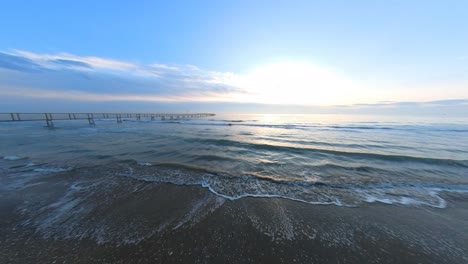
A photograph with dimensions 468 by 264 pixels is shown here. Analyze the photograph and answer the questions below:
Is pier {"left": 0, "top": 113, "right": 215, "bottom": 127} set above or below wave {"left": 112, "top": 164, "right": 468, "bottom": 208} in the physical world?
above

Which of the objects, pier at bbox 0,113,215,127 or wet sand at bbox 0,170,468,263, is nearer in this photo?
wet sand at bbox 0,170,468,263

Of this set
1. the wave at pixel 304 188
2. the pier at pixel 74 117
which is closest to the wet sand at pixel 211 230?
the wave at pixel 304 188

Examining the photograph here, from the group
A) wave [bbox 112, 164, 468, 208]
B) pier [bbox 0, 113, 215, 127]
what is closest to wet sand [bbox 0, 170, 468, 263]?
wave [bbox 112, 164, 468, 208]

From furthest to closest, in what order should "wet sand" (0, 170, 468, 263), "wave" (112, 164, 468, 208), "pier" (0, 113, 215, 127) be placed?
"pier" (0, 113, 215, 127)
"wave" (112, 164, 468, 208)
"wet sand" (0, 170, 468, 263)

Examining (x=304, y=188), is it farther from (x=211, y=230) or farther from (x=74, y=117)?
(x=74, y=117)

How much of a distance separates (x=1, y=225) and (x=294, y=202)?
23.7 ft

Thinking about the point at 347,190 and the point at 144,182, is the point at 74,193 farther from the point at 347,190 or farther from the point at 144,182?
the point at 347,190

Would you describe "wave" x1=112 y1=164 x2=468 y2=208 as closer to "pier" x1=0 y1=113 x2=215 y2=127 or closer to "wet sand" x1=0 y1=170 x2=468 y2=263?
"wet sand" x1=0 y1=170 x2=468 y2=263

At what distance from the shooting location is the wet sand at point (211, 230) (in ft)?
9.04

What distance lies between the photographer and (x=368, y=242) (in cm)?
313

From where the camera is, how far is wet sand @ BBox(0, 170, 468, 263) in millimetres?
2754

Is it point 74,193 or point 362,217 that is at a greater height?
point 74,193

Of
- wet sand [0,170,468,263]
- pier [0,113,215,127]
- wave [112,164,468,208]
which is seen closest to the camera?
wet sand [0,170,468,263]

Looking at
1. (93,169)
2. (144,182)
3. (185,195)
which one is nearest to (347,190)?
(185,195)
